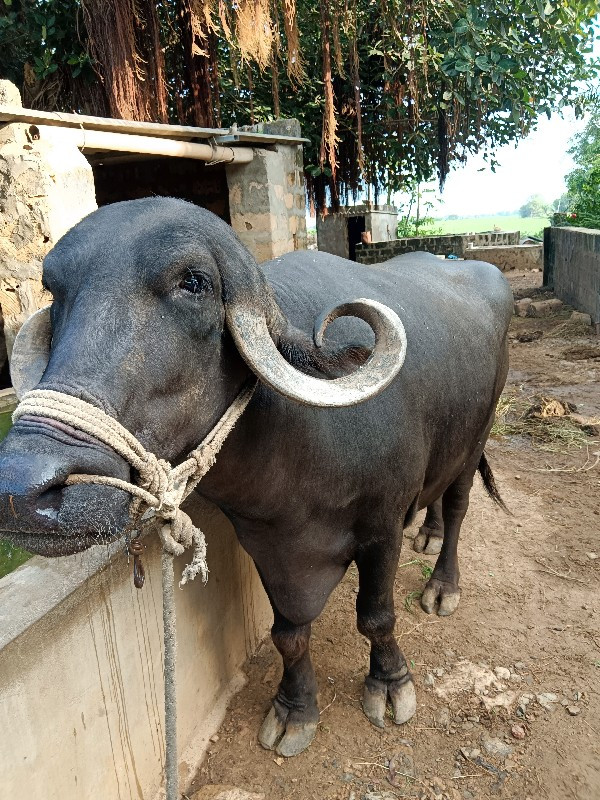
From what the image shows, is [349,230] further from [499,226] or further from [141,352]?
[499,226]

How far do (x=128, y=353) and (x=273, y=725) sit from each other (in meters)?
1.77

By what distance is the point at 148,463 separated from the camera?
4.16ft

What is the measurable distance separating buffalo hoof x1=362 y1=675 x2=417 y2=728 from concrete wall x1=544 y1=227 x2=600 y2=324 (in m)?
7.13

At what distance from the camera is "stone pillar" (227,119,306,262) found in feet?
15.7

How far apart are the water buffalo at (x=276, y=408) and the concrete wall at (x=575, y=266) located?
20.8ft

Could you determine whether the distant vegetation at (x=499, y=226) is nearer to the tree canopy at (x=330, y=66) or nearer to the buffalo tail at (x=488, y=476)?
the tree canopy at (x=330, y=66)

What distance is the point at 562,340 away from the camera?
8.32 metres

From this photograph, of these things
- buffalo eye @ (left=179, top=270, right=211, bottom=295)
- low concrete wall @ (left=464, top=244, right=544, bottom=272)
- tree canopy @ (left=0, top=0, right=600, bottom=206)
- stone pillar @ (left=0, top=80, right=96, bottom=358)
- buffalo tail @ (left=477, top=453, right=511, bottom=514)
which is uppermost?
tree canopy @ (left=0, top=0, right=600, bottom=206)

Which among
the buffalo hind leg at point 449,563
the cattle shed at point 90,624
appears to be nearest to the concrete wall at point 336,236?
the cattle shed at point 90,624

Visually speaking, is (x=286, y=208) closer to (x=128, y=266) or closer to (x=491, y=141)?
(x=128, y=266)

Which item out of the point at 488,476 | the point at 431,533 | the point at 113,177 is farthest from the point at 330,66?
the point at 431,533

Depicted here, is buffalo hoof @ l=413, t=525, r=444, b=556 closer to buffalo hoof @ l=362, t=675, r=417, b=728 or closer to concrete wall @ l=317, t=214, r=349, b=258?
buffalo hoof @ l=362, t=675, r=417, b=728

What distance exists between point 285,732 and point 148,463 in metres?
1.62

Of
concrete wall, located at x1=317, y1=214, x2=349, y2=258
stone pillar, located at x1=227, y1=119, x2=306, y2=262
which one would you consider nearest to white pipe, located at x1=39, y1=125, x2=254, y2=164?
stone pillar, located at x1=227, y1=119, x2=306, y2=262
